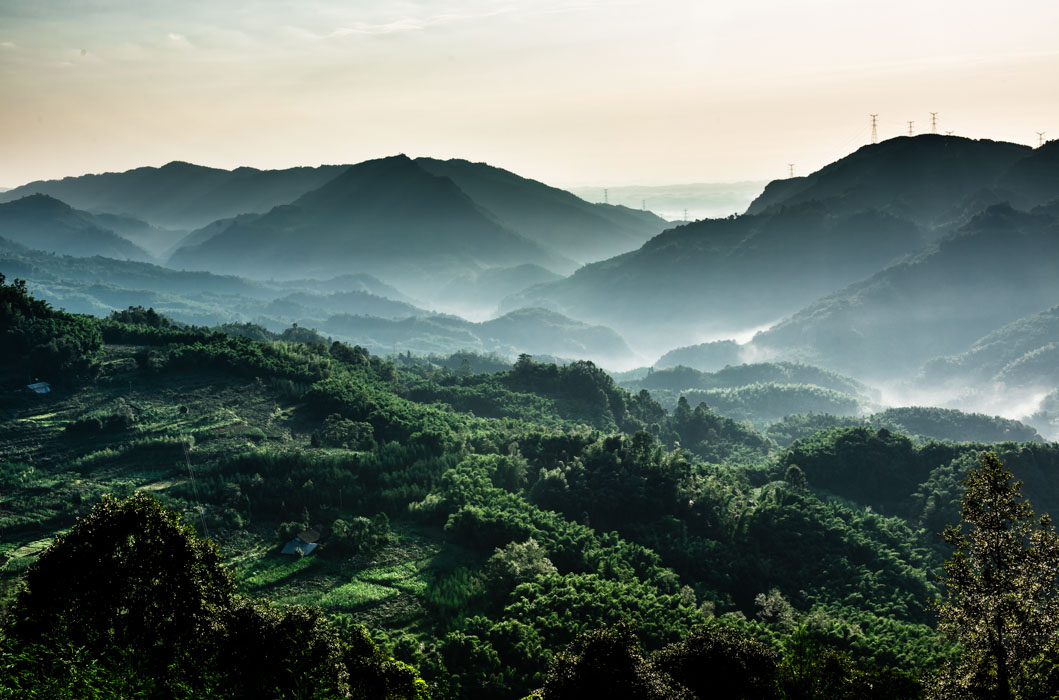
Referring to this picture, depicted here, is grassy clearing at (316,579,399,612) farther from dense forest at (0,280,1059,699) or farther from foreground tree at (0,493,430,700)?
foreground tree at (0,493,430,700)

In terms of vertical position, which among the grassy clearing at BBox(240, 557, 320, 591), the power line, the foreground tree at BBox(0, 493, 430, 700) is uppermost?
the foreground tree at BBox(0, 493, 430, 700)

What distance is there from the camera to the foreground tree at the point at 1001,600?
64.8ft

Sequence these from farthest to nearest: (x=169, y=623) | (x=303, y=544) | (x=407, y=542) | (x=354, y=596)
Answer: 1. (x=407, y=542)
2. (x=303, y=544)
3. (x=354, y=596)
4. (x=169, y=623)

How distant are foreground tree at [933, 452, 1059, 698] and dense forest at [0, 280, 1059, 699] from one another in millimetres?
453

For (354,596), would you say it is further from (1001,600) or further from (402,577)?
(1001,600)

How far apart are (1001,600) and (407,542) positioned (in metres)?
41.6

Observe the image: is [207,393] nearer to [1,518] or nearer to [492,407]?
[1,518]

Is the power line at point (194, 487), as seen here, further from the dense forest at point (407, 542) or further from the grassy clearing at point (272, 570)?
the grassy clearing at point (272, 570)

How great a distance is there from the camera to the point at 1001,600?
65.5 ft

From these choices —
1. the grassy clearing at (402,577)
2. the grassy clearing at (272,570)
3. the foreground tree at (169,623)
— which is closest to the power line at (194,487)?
the grassy clearing at (272,570)

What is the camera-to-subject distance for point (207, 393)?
7862 cm

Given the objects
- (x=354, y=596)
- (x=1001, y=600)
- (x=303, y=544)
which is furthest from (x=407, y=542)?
(x=1001, y=600)

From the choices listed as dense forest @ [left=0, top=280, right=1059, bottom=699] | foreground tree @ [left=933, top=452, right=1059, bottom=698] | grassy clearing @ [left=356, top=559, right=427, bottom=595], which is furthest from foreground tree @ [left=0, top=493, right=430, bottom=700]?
grassy clearing @ [left=356, top=559, right=427, bottom=595]

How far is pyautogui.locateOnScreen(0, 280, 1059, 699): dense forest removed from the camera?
24750 mm
